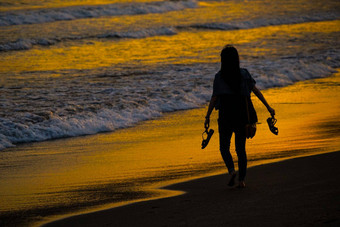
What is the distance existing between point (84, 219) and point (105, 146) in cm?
372

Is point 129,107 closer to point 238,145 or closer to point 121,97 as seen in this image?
point 121,97

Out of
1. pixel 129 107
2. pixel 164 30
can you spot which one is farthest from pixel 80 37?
pixel 129 107

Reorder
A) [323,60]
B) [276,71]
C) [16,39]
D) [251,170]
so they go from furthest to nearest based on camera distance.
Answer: [16,39], [323,60], [276,71], [251,170]

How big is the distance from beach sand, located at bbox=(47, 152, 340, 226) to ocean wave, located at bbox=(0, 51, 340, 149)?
4.13m

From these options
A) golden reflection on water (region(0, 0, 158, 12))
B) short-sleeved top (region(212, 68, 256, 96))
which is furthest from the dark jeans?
golden reflection on water (region(0, 0, 158, 12))

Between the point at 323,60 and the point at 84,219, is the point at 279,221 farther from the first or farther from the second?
the point at 323,60

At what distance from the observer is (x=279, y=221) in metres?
5.25

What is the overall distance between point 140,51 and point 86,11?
1855 cm

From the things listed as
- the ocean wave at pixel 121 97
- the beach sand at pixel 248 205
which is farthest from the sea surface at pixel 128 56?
the beach sand at pixel 248 205

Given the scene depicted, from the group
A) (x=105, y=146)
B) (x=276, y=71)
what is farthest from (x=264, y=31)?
(x=105, y=146)

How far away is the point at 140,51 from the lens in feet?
81.0

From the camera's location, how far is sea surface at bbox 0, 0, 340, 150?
12.2 metres

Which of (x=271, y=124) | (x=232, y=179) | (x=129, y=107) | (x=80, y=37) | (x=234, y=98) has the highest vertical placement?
(x=234, y=98)

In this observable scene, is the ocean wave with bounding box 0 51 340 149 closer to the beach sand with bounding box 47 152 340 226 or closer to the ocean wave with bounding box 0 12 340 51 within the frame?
the beach sand with bounding box 47 152 340 226
